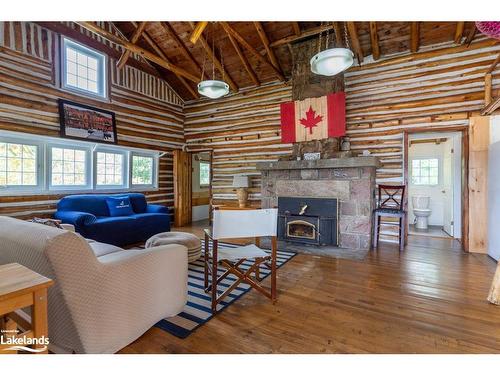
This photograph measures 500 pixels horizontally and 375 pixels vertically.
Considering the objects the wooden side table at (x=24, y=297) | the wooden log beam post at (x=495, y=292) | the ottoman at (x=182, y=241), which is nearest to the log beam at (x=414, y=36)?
the wooden log beam post at (x=495, y=292)

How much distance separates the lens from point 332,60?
2.68 m

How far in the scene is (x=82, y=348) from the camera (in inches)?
57.7

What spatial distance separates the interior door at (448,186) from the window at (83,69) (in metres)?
7.84

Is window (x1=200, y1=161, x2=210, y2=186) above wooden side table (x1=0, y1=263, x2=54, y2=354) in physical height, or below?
above

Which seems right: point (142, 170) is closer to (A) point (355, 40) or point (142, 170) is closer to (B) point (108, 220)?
(B) point (108, 220)

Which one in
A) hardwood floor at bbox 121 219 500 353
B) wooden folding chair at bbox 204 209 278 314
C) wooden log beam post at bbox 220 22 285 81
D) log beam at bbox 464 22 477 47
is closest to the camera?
hardwood floor at bbox 121 219 500 353

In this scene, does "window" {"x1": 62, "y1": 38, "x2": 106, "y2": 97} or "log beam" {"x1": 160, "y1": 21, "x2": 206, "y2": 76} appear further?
"log beam" {"x1": 160, "y1": 21, "x2": 206, "y2": 76}

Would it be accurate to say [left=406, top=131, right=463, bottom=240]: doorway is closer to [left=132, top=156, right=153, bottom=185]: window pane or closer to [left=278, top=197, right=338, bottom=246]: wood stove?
[left=278, top=197, right=338, bottom=246]: wood stove

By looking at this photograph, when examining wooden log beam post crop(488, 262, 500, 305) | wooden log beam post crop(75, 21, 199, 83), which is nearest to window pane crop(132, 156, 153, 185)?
wooden log beam post crop(75, 21, 199, 83)

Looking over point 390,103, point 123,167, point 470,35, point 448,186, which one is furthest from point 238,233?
point 448,186

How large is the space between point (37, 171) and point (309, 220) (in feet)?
17.0

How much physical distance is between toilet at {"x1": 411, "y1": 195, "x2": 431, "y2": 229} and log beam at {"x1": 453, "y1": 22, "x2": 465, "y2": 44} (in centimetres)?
357

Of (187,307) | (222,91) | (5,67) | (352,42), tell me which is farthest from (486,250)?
(5,67)

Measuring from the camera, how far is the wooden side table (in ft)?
3.48
